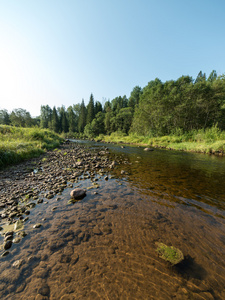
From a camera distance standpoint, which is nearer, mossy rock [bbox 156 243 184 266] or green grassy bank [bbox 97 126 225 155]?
mossy rock [bbox 156 243 184 266]

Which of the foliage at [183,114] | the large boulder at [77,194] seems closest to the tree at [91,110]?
the foliage at [183,114]

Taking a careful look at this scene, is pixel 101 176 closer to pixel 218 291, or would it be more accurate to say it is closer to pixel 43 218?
pixel 43 218

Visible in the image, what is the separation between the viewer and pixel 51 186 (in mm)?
5172

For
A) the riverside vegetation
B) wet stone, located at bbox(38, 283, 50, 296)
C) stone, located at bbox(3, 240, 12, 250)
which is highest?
the riverside vegetation

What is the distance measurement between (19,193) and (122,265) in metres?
4.60

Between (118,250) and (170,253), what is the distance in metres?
1.09

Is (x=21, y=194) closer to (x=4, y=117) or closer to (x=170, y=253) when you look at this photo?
(x=170, y=253)

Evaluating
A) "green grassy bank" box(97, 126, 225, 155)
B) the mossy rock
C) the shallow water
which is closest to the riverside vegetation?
"green grassy bank" box(97, 126, 225, 155)

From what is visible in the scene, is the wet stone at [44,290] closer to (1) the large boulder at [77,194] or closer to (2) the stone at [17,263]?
(2) the stone at [17,263]

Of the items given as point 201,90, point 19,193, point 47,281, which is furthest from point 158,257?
point 201,90

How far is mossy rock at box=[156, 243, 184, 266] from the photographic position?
224cm

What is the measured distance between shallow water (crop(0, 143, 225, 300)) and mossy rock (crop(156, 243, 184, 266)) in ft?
0.27

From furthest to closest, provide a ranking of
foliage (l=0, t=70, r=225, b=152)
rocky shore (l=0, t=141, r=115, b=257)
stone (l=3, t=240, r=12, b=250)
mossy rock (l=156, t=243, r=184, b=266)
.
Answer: foliage (l=0, t=70, r=225, b=152) < rocky shore (l=0, t=141, r=115, b=257) < stone (l=3, t=240, r=12, b=250) < mossy rock (l=156, t=243, r=184, b=266)

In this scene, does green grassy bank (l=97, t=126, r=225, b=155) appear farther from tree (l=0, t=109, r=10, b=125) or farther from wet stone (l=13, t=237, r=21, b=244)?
tree (l=0, t=109, r=10, b=125)
